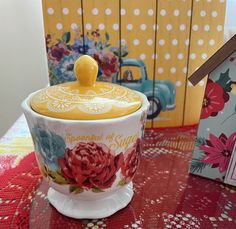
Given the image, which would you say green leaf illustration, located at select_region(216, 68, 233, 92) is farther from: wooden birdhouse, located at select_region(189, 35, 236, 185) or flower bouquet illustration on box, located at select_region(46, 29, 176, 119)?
flower bouquet illustration on box, located at select_region(46, 29, 176, 119)

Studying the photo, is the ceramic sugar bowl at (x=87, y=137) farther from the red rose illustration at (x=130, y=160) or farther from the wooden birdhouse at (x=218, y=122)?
the wooden birdhouse at (x=218, y=122)

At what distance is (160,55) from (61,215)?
1.13ft

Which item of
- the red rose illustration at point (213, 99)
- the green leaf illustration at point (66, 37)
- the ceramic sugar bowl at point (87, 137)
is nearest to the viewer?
the ceramic sugar bowl at point (87, 137)

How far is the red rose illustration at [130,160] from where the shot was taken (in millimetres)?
347

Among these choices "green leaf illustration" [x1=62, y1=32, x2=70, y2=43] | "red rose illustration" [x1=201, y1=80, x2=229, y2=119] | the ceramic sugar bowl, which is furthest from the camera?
"green leaf illustration" [x1=62, y1=32, x2=70, y2=43]

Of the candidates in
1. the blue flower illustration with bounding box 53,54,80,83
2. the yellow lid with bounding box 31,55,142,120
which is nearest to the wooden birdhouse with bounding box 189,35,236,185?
the yellow lid with bounding box 31,55,142,120

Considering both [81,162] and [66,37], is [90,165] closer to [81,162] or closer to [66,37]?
[81,162]

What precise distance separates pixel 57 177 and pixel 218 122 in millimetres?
247

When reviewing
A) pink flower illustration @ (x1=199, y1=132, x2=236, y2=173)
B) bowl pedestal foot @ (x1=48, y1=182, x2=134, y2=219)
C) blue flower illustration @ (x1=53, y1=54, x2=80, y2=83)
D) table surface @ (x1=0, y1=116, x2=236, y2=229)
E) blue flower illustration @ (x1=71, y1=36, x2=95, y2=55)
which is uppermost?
blue flower illustration @ (x1=71, y1=36, x2=95, y2=55)

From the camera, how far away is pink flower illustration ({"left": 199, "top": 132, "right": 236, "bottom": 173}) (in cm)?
43

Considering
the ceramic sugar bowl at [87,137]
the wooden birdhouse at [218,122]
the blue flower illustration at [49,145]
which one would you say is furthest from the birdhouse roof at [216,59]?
the blue flower illustration at [49,145]

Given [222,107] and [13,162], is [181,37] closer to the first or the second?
[222,107]

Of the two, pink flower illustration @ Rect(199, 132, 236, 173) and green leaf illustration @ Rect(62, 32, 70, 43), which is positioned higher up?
green leaf illustration @ Rect(62, 32, 70, 43)

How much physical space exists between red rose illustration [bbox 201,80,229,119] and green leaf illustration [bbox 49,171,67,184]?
9.1 inches
